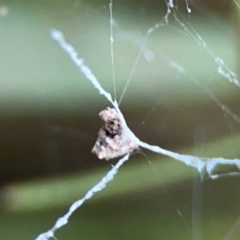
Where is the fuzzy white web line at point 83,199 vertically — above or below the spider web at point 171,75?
below

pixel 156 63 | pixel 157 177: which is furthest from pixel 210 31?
pixel 157 177

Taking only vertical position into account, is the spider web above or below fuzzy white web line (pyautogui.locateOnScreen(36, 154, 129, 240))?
above

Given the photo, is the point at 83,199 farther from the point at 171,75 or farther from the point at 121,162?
the point at 171,75

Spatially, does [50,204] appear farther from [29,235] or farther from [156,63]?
[156,63]

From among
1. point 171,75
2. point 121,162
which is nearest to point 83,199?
point 121,162

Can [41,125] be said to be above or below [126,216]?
above
